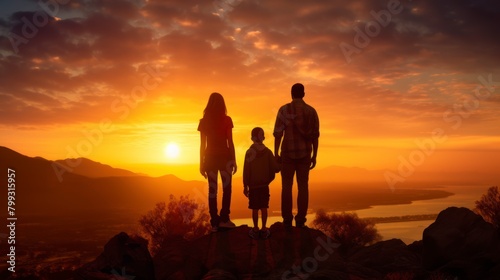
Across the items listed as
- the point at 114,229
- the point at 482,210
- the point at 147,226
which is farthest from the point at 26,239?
the point at 482,210

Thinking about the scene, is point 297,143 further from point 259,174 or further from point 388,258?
point 388,258

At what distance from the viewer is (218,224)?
11.9 meters

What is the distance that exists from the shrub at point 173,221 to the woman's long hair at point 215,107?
1810 inches

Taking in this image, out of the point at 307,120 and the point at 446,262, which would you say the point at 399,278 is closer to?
the point at 446,262

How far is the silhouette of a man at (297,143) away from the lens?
37.4ft

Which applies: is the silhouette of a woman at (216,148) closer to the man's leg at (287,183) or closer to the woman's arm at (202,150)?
the woman's arm at (202,150)

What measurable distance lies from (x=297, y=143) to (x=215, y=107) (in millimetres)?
2584

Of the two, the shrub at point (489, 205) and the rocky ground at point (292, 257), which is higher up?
the rocky ground at point (292, 257)

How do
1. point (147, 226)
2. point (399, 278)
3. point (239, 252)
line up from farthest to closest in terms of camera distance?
point (147, 226) < point (239, 252) < point (399, 278)

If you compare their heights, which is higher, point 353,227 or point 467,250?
point 467,250

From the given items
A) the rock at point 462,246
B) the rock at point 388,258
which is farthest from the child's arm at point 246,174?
the rock at point 462,246

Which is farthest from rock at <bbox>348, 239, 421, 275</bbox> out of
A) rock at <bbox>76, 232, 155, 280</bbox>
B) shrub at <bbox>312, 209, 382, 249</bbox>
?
shrub at <bbox>312, 209, 382, 249</bbox>

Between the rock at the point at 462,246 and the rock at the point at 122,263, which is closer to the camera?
the rock at the point at 462,246

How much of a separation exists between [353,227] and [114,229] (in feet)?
393
